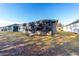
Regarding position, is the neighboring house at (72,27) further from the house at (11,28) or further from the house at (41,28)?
the house at (11,28)

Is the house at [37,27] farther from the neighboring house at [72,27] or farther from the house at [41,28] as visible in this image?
the neighboring house at [72,27]

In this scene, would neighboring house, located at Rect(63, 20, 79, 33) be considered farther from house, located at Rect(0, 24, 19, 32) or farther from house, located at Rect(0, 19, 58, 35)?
house, located at Rect(0, 24, 19, 32)

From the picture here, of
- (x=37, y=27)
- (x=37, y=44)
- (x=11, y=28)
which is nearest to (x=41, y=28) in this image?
(x=37, y=27)

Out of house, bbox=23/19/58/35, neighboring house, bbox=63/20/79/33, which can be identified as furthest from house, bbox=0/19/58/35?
neighboring house, bbox=63/20/79/33

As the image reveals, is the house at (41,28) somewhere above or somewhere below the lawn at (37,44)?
above

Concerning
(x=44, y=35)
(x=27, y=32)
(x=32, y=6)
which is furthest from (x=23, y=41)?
(x=32, y=6)

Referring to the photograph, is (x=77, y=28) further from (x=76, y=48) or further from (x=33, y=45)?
(x=33, y=45)

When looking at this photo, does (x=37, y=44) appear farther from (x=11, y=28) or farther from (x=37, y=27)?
(x=11, y=28)

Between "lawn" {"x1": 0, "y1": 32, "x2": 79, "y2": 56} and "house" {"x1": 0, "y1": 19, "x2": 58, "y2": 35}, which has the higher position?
"house" {"x1": 0, "y1": 19, "x2": 58, "y2": 35}

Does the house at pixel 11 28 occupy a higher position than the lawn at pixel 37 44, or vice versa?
the house at pixel 11 28

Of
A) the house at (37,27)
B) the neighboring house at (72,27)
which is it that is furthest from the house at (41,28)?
the neighboring house at (72,27)

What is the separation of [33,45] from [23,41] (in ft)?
0.38

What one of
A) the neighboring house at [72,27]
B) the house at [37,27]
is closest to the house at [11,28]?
the house at [37,27]

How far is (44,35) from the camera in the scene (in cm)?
180
